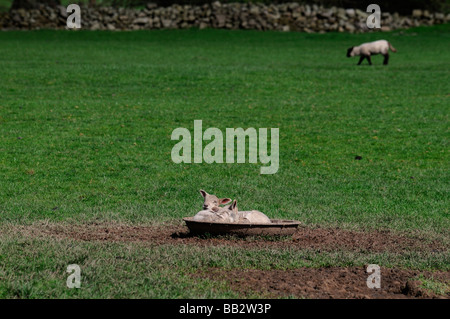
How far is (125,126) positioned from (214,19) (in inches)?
984

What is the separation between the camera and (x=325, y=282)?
7.18m

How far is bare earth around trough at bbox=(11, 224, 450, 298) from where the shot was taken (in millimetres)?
6965

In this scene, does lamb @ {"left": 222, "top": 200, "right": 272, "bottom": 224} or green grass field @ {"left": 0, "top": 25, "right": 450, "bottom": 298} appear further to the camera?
lamb @ {"left": 222, "top": 200, "right": 272, "bottom": 224}

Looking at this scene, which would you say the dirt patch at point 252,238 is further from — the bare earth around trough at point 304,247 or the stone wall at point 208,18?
the stone wall at point 208,18

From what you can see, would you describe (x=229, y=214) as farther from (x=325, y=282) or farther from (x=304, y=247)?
(x=325, y=282)

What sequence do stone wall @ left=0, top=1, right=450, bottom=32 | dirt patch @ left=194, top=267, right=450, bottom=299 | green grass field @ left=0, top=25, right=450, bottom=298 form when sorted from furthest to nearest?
stone wall @ left=0, top=1, right=450, bottom=32 < green grass field @ left=0, top=25, right=450, bottom=298 < dirt patch @ left=194, top=267, right=450, bottom=299

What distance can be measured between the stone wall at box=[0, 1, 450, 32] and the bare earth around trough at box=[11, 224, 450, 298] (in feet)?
110

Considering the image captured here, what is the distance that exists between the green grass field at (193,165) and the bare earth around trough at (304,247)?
283 mm

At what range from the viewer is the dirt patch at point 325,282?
6.86 metres

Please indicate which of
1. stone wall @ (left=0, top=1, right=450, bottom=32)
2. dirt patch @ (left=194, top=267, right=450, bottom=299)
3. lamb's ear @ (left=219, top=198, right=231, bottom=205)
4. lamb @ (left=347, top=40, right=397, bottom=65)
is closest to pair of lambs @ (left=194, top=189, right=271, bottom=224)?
lamb's ear @ (left=219, top=198, right=231, bottom=205)

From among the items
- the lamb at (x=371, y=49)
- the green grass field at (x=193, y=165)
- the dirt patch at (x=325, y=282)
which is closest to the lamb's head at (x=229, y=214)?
the green grass field at (x=193, y=165)

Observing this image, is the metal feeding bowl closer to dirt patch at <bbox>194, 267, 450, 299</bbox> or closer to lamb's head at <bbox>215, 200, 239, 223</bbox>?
lamb's head at <bbox>215, 200, 239, 223</bbox>

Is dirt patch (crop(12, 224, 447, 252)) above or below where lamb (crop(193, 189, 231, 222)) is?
below

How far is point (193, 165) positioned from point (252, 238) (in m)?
6.38
